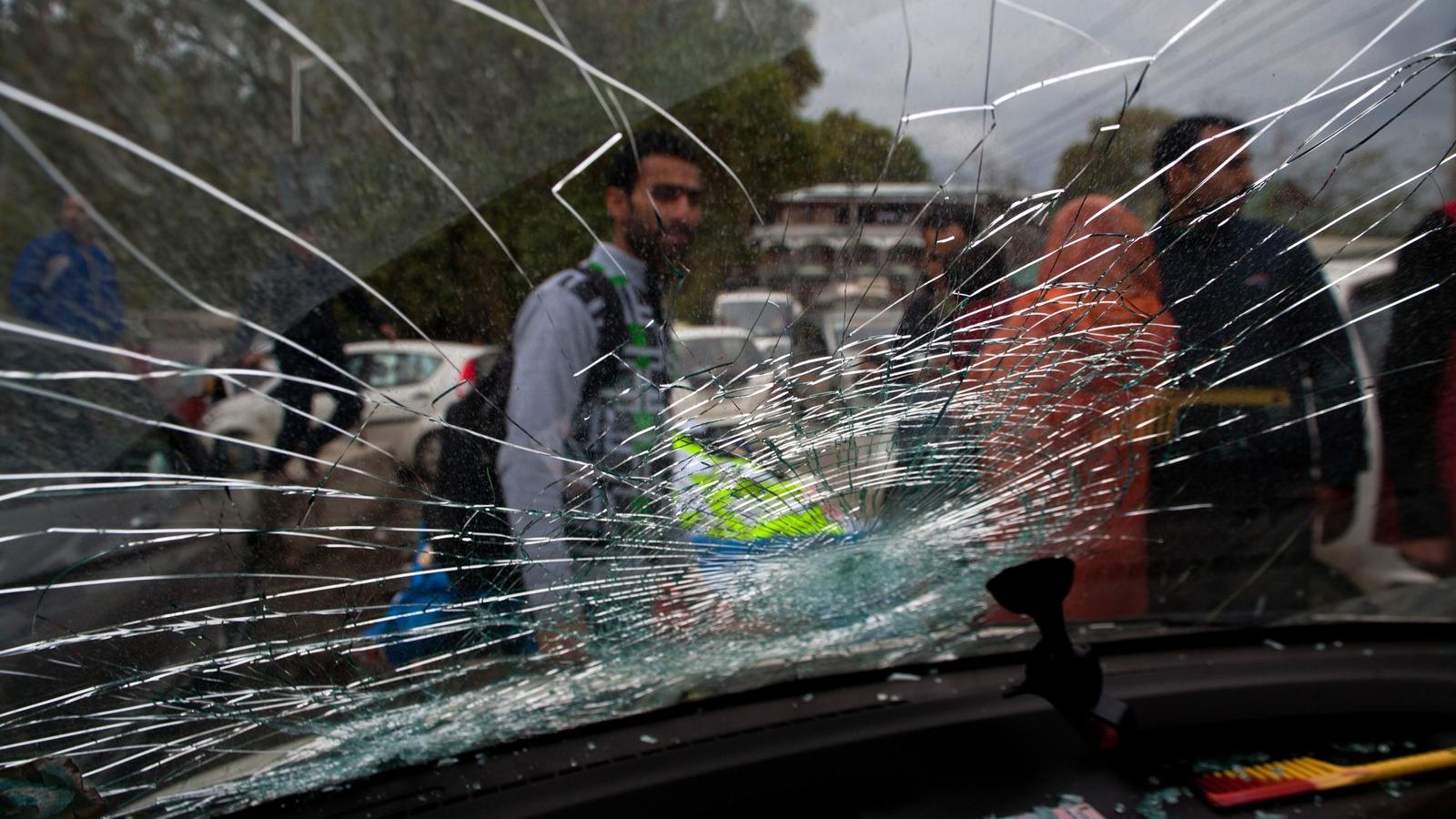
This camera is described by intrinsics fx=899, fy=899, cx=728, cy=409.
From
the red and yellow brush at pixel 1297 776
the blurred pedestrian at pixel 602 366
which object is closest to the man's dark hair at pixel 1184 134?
the blurred pedestrian at pixel 602 366

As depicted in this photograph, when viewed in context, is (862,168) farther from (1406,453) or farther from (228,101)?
(1406,453)

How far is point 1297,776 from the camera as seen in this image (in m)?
1.75

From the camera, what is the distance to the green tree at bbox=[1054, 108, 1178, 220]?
49.9 inches

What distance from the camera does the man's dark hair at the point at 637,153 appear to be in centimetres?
112

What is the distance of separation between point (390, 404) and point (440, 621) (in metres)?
0.45

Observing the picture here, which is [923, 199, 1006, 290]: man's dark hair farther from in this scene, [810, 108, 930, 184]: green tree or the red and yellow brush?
the red and yellow brush

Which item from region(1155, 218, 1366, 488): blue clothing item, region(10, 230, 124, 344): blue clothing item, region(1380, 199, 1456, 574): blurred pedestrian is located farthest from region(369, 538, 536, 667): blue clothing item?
region(1380, 199, 1456, 574): blurred pedestrian

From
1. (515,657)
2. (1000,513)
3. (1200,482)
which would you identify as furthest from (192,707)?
(1200,482)

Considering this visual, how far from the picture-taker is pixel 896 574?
1.91 metres

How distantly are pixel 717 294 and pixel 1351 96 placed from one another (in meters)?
0.96

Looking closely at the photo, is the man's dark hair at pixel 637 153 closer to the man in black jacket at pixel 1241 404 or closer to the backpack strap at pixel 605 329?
the backpack strap at pixel 605 329

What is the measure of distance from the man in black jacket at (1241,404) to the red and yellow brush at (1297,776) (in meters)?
0.37

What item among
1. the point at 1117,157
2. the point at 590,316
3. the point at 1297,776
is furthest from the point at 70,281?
the point at 1297,776

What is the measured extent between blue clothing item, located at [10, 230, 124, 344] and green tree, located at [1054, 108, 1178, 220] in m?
1.18
